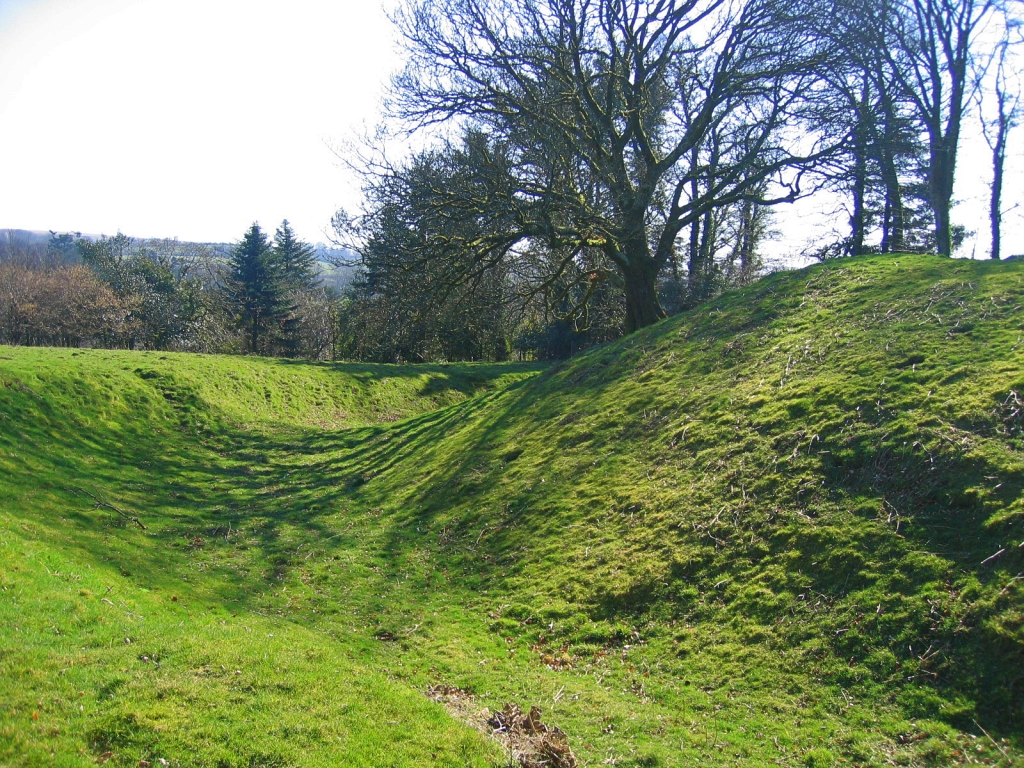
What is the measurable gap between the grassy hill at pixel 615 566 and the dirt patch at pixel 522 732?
228 millimetres

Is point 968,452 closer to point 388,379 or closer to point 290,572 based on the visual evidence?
point 290,572

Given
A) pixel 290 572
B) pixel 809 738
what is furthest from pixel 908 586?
pixel 290 572

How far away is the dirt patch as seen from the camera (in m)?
5.46

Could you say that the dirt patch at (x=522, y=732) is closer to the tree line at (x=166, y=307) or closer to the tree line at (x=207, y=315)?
the tree line at (x=207, y=315)

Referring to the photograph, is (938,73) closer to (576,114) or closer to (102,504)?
(576,114)

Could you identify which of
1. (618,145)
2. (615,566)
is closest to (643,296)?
(618,145)

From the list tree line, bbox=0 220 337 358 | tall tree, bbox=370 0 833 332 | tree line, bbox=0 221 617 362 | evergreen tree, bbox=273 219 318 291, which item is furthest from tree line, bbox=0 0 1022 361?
evergreen tree, bbox=273 219 318 291

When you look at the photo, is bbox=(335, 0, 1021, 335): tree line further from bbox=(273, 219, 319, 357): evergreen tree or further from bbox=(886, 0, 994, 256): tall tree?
bbox=(273, 219, 319, 357): evergreen tree

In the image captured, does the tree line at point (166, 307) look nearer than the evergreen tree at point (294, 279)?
Yes

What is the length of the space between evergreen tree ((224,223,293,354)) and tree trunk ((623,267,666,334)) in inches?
1248

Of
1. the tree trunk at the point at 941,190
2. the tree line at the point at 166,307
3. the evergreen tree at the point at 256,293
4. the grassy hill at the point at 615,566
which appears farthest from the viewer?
the evergreen tree at the point at 256,293

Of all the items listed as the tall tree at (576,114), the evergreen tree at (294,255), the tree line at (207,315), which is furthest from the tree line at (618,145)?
the evergreen tree at (294,255)

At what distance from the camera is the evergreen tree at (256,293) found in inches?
1772

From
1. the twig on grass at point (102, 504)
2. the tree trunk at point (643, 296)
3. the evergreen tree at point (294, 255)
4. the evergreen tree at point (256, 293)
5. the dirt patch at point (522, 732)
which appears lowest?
the dirt patch at point (522, 732)
